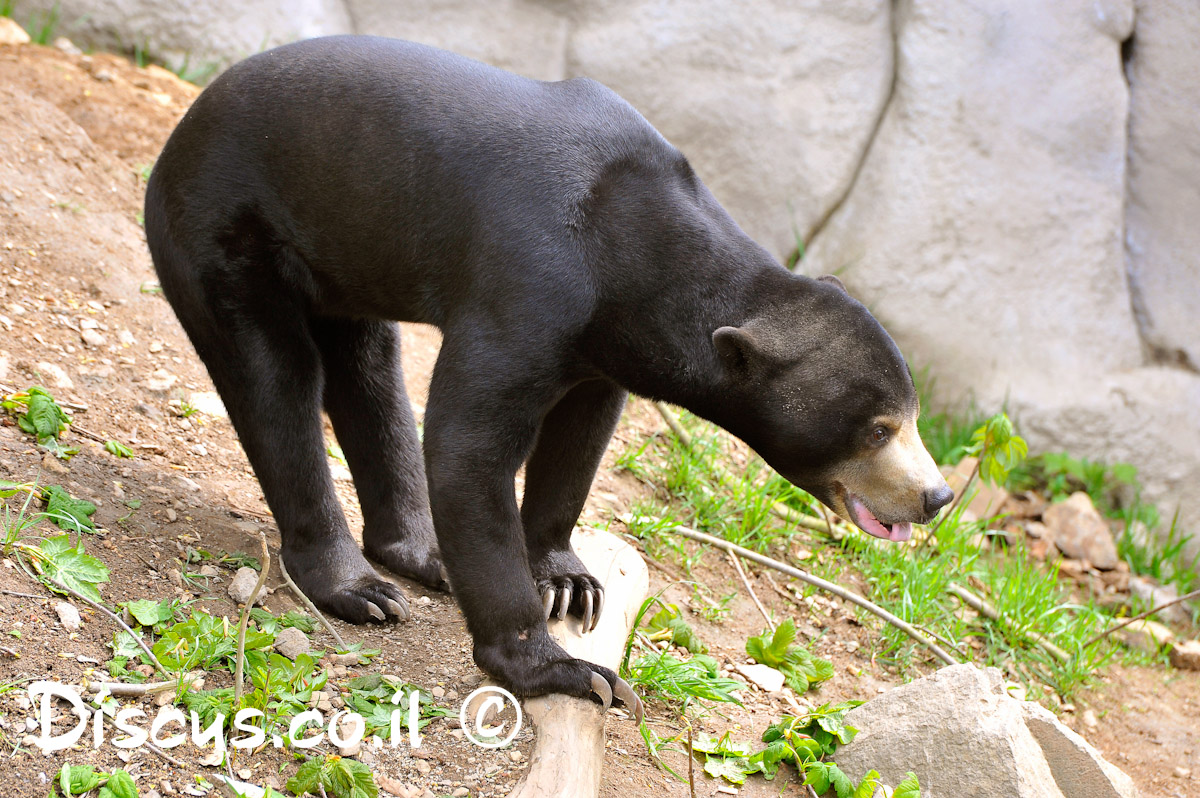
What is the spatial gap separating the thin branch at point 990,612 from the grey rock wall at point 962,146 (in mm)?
2591

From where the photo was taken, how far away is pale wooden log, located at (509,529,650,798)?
2.87m

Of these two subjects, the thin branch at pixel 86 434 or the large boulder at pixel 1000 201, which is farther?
the large boulder at pixel 1000 201

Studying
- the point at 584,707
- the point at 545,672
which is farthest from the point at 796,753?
the point at 545,672

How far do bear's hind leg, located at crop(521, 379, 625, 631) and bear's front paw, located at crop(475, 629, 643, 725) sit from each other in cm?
40

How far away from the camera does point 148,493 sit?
3.91 meters

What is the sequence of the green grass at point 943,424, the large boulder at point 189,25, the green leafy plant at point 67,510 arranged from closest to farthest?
the green leafy plant at point 67,510 → the large boulder at point 189,25 → the green grass at point 943,424

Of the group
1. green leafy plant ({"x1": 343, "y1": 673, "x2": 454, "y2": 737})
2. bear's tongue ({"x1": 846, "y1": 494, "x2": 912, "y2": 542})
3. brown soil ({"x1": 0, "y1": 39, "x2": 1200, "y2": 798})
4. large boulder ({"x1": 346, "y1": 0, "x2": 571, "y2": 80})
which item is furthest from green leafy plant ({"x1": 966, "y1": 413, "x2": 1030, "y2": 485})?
large boulder ({"x1": 346, "y1": 0, "x2": 571, "y2": 80})

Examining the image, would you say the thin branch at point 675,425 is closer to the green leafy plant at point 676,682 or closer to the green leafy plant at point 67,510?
the green leafy plant at point 676,682

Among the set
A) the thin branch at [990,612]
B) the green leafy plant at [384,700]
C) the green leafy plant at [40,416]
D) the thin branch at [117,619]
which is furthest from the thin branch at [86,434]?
the thin branch at [990,612]

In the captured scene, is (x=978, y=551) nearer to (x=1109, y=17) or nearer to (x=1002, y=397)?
(x=1002, y=397)

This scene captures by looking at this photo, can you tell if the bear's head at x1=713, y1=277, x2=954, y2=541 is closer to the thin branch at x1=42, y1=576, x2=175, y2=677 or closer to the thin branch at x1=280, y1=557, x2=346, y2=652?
the thin branch at x1=280, y1=557, x2=346, y2=652

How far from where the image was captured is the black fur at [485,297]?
318 cm

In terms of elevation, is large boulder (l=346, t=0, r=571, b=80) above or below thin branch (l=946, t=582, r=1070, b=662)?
above

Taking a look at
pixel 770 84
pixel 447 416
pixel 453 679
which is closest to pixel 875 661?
pixel 453 679
